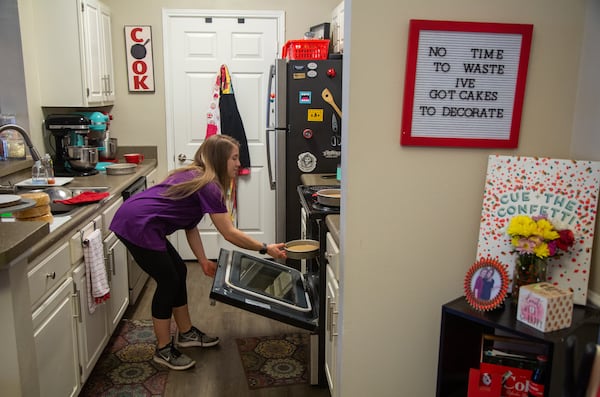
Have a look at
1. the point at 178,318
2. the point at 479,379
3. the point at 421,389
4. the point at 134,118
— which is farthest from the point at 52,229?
the point at 134,118

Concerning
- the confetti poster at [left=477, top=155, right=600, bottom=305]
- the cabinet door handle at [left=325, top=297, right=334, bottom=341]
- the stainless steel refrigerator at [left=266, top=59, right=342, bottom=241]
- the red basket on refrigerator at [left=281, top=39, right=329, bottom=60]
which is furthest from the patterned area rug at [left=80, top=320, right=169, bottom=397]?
the red basket on refrigerator at [left=281, top=39, right=329, bottom=60]

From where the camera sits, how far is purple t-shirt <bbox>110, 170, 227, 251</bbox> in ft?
8.79

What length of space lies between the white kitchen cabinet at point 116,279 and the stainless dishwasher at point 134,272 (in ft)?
→ 0.35

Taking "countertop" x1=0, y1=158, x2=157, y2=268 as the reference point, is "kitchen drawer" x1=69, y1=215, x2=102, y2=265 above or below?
below

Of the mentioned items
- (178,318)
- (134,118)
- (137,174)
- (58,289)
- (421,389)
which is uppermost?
(134,118)

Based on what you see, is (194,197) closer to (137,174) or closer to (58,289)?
(58,289)

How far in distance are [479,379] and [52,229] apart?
5.70ft

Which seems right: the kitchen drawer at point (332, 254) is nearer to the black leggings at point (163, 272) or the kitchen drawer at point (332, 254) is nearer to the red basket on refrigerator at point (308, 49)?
the black leggings at point (163, 272)

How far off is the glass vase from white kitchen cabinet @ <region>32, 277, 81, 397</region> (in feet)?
5.48

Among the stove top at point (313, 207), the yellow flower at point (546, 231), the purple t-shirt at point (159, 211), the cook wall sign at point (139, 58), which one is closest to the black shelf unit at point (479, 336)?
the yellow flower at point (546, 231)

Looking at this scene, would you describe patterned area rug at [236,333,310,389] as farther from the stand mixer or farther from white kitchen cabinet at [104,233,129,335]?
the stand mixer

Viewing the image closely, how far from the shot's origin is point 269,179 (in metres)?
4.65

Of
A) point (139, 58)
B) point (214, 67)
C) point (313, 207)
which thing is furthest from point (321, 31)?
point (313, 207)

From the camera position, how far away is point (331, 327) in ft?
7.55
